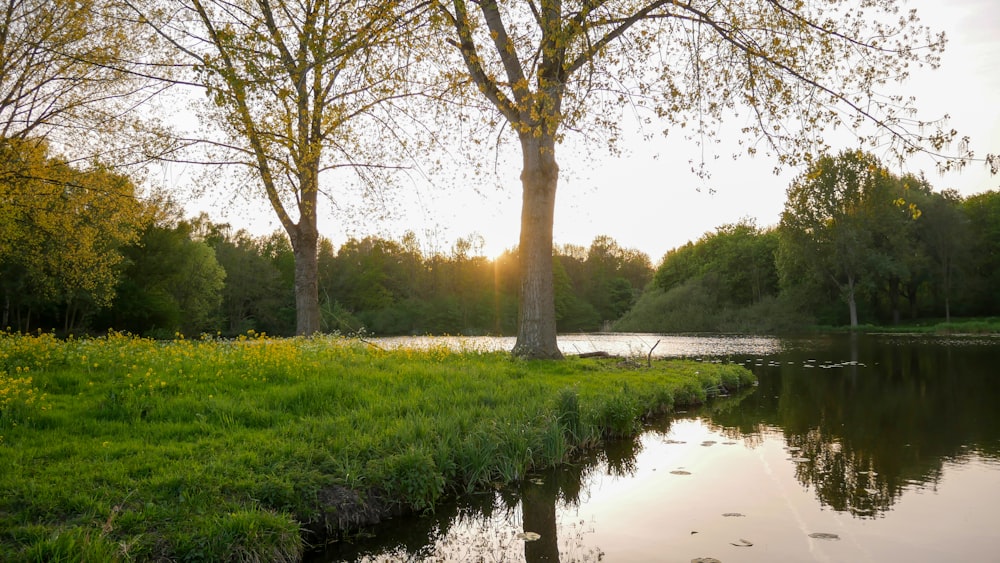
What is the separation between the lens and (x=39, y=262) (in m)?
28.8

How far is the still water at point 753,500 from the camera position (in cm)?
548

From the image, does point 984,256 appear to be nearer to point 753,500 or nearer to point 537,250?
point 537,250

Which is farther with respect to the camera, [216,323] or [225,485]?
[216,323]

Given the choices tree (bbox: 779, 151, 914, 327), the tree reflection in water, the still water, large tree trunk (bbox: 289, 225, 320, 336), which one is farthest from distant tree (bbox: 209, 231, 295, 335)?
the still water

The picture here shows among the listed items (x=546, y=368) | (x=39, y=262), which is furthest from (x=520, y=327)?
(x=39, y=262)

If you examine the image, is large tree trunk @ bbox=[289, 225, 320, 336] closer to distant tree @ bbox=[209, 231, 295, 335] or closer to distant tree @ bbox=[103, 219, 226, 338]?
distant tree @ bbox=[103, 219, 226, 338]

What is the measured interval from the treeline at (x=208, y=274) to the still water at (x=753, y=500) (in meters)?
9.27

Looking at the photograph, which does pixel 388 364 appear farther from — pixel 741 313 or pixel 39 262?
pixel 741 313

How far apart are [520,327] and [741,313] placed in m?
52.1

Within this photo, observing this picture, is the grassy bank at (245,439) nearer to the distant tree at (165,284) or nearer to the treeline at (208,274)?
the treeline at (208,274)

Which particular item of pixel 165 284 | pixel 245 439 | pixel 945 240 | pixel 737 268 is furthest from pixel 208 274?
pixel 945 240

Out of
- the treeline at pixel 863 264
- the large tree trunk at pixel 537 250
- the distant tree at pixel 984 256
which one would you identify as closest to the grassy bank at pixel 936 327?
the treeline at pixel 863 264

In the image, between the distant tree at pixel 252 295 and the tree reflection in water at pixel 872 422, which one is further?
the distant tree at pixel 252 295

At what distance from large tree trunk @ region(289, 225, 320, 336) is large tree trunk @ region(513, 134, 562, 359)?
22.0 feet
